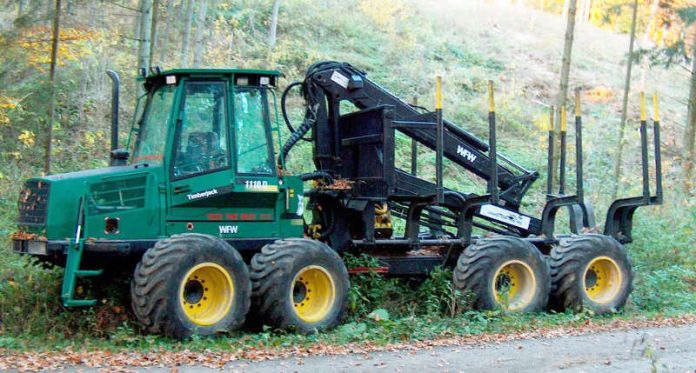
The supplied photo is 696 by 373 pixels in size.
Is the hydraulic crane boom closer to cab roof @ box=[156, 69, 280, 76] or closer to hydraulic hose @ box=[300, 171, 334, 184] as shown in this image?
hydraulic hose @ box=[300, 171, 334, 184]

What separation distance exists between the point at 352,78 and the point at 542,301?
171 inches

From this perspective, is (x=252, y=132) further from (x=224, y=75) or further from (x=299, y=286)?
(x=299, y=286)

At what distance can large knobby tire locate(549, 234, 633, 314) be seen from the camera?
11945 mm

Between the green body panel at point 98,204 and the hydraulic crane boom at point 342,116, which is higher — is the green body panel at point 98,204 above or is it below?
below

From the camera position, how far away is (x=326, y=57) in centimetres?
3016

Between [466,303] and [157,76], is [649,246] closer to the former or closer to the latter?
[466,303]

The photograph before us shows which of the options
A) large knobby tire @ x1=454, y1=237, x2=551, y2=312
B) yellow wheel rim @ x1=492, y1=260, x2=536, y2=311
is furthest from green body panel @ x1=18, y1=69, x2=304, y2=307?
yellow wheel rim @ x1=492, y1=260, x2=536, y2=311

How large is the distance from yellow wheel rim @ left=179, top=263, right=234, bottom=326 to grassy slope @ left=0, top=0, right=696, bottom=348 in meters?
0.45

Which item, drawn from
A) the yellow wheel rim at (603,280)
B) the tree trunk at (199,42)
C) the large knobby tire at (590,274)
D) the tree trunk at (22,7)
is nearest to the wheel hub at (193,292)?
the large knobby tire at (590,274)

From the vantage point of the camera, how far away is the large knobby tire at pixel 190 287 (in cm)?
866

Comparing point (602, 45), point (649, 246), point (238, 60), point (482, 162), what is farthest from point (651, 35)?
point (482, 162)

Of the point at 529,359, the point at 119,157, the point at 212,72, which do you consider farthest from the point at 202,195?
the point at 529,359

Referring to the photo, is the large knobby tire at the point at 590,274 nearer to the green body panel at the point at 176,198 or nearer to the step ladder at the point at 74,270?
the green body panel at the point at 176,198

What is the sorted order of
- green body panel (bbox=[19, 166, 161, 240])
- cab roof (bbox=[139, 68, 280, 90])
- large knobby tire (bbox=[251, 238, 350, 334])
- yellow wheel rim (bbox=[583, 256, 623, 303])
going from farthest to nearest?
yellow wheel rim (bbox=[583, 256, 623, 303]) < cab roof (bbox=[139, 68, 280, 90]) < large knobby tire (bbox=[251, 238, 350, 334]) < green body panel (bbox=[19, 166, 161, 240])
